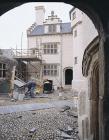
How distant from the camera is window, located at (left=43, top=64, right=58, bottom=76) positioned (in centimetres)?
3731

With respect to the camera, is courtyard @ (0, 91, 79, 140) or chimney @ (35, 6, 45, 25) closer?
courtyard @ (0, 91, 79, 140)

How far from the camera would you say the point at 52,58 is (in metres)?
37.6

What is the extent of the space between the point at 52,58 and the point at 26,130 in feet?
79.6

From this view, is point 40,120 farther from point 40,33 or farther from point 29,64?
point 40,33

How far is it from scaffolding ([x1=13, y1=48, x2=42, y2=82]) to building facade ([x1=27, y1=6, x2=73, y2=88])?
2.42 ft

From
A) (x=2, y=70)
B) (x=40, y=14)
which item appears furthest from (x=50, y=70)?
(x=2, y=70)

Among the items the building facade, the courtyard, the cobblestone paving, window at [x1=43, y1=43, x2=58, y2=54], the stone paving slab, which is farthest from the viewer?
window at [x1=43, y1=43, x2=58, y2=54]

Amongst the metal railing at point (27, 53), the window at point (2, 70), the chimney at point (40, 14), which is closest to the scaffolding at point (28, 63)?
the metal railing at point (27, 53)

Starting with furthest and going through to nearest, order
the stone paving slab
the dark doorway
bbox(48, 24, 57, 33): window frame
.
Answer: bbox(48, 24, 57, 33): window frame → the dark doorway → the stone paving slab

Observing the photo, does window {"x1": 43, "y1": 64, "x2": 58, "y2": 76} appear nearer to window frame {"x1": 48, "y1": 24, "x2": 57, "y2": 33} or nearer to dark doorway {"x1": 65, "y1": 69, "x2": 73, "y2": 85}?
dark doorway {"x1": 65, "y1": 69, "x2": 73, "y2": 85}

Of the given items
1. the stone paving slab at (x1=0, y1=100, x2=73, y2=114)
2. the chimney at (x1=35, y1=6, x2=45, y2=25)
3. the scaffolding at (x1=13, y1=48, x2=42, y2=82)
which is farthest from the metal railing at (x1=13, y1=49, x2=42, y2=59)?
the stone paving slab at (x1=0, y1=100, x2=73, y2=114)

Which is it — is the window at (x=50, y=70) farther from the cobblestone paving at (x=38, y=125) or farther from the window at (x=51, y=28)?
the cobblestone paving at (x=38, y=125)

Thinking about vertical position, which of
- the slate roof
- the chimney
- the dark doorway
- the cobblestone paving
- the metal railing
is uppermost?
the chimney

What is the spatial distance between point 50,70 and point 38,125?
22917 mm
